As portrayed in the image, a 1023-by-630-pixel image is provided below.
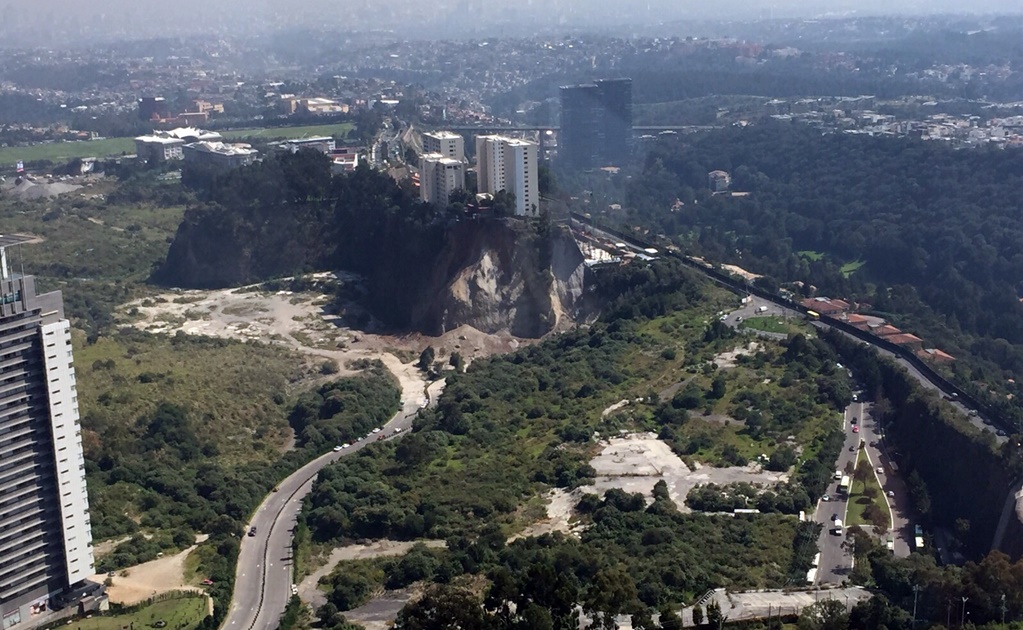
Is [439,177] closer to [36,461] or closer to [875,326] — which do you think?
[875,326]

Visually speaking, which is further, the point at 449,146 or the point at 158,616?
the point at 449,146

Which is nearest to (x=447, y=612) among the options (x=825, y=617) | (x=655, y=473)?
(x=825, y=617)

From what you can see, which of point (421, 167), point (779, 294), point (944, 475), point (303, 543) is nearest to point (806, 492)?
point (944, 475)

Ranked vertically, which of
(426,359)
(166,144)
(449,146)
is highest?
(449,146)

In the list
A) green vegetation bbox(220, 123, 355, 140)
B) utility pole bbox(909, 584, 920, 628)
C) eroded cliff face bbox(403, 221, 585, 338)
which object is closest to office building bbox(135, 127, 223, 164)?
green vegetation bbox(220, 123, 355, 140)

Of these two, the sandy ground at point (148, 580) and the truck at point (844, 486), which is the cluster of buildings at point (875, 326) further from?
the sandy ground at point (148, 580)

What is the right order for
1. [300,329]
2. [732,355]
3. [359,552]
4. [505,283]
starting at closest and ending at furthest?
1. [359,552]
2. [732,355]
3. [300,329]
4. [505,283]

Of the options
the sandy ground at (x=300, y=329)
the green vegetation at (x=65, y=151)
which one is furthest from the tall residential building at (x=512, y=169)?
the green vegetation at (x=65, y=151)

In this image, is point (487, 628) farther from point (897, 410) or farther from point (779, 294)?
point (779, 294)
